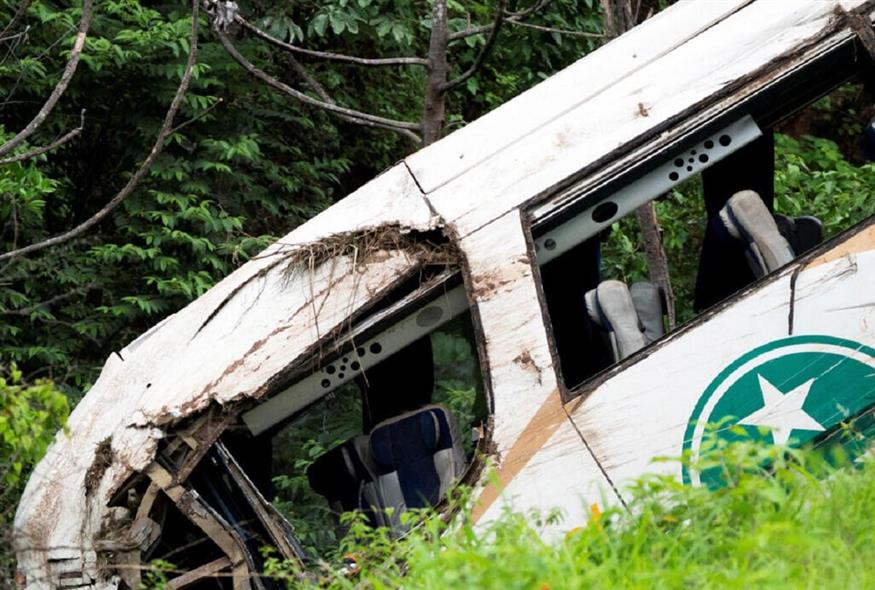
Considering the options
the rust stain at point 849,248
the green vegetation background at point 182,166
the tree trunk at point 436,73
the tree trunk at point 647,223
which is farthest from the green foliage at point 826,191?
the rust stain at point 849,248

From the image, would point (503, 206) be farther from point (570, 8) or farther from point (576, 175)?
point (570, 8)

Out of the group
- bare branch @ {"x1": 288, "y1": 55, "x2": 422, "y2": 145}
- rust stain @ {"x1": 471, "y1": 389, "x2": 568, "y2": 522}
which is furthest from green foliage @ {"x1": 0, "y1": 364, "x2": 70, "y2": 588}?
bare branch @ {"x1": 288, "y1": 55, "x2": 422, "y2": 145}

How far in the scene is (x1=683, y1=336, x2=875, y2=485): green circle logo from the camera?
13.6 feet

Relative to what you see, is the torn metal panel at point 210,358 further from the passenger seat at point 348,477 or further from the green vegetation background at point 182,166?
the green vegetation background at point 182,166

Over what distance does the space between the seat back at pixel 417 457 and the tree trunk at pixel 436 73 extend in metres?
2.47

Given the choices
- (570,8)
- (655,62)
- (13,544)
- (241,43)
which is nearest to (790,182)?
(570,8)

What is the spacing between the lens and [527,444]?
4.15 m

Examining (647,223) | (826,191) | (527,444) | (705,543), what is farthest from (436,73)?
(705,543)

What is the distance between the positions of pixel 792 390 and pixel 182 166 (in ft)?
14.9

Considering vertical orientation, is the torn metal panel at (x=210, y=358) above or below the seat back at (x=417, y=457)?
above

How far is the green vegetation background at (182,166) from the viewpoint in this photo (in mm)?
7504

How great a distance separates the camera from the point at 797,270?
13.9 ft

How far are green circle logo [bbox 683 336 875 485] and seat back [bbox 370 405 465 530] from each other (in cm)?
98

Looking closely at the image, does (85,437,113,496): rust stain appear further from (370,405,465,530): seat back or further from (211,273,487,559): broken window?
(370,405,465,530): seat back
